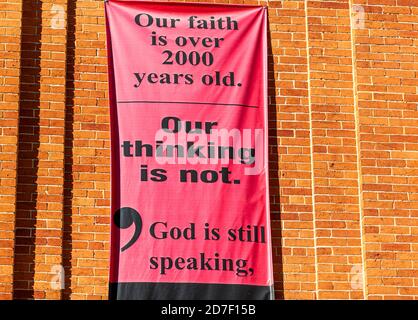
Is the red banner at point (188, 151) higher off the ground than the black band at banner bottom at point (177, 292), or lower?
higher

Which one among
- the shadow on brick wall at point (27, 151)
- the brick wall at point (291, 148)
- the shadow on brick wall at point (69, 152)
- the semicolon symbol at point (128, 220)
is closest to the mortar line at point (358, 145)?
the brick wall at point (291, 148)

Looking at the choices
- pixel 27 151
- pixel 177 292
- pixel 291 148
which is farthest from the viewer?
pixel 291 148

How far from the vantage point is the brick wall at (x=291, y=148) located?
32.8ft

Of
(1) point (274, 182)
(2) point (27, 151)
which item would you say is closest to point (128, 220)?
Result: (2) point (27, 151)

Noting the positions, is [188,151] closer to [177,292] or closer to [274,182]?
[274,182]

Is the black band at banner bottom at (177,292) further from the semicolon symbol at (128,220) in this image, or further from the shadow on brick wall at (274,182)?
the semicolon symbol at (128,220)

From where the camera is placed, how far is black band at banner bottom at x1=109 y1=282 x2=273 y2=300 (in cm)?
977

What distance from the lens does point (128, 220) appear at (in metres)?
9.98

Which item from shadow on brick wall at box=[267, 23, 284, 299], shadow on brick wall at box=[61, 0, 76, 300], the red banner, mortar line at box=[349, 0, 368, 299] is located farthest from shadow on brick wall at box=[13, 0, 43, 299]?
mortar line at box=[349, 0, 368, 299]

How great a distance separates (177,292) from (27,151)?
195 cm

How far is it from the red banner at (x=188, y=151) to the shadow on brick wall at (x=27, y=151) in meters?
0.73

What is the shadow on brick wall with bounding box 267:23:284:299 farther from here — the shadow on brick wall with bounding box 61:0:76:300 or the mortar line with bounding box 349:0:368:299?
the shadow on brick wall with bounding box 61:0:76:300
